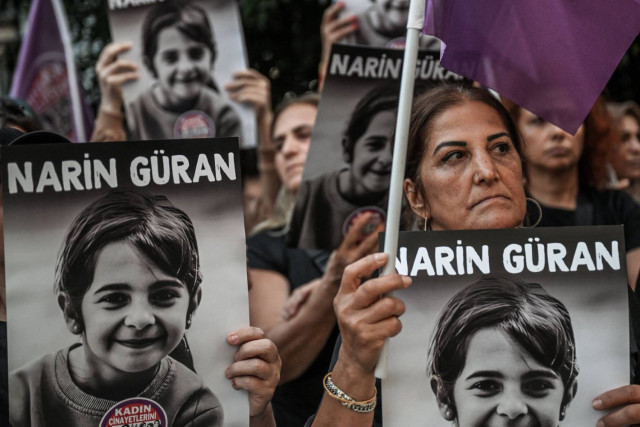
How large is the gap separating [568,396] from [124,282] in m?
0.98

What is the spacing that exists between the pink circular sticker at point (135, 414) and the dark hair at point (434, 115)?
2.78 ft

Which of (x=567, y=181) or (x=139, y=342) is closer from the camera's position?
(x=139, y=342)

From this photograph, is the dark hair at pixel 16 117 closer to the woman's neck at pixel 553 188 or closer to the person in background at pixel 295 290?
the person in background at pixel 295 290

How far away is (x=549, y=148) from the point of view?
406 cm

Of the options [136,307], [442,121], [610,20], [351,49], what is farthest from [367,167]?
[136,307]

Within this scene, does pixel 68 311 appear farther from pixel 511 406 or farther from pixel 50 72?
pixel 50 72

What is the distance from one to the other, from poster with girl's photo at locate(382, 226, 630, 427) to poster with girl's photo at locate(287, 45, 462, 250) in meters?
1.30

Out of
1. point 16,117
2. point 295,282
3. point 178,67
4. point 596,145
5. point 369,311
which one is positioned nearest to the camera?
point 369,311

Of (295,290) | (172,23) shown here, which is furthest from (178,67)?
(295,290)

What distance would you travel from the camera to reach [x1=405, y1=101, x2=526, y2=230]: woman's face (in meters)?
2.40

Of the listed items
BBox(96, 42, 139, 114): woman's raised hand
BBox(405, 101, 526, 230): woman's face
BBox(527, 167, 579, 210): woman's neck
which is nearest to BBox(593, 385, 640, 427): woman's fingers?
BBox(405, 101, 526, 230): woman's face

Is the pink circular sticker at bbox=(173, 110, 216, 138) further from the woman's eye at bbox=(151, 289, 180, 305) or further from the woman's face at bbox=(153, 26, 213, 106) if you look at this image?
the woman's eye at bbox=(151, 289, 180, 305)

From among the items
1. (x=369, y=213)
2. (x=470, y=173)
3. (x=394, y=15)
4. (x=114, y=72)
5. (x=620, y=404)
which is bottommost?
(x=620, y=404)

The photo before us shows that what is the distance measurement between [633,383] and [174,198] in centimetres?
111
